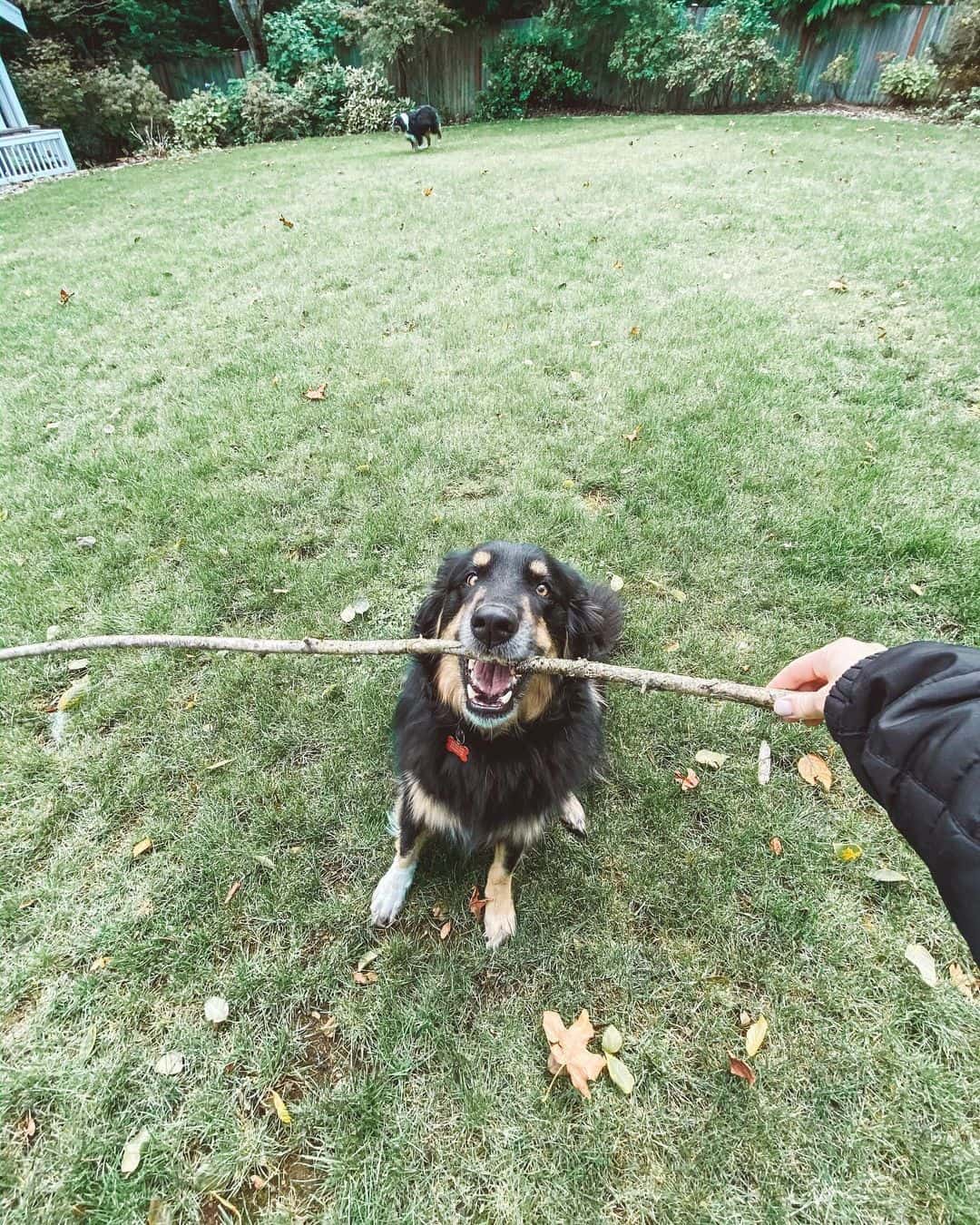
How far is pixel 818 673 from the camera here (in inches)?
65.1

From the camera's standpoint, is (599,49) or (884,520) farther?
(599,49)

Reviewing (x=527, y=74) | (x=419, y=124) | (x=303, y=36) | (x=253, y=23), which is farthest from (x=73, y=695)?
(x=253, y=23)

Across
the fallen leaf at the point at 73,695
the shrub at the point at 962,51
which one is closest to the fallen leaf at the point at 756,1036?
the fallen leaf at the point at 73,695

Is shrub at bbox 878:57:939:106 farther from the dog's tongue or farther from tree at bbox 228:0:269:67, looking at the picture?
the dog's tongue

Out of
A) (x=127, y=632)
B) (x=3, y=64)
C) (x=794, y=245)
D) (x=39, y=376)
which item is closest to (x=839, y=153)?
(x=794, y=245)

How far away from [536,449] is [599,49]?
2248 centimetres

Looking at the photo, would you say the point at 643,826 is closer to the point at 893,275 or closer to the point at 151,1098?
the point at 151,1098

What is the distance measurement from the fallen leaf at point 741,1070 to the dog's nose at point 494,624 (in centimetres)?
171

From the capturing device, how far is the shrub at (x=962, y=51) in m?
14.5

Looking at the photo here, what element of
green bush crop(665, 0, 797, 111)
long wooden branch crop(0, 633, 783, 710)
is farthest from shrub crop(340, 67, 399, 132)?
long wooden branch crop(0, 633, 783, 710)

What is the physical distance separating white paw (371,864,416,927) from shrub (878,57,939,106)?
2259cm

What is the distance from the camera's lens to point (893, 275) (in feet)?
23.1

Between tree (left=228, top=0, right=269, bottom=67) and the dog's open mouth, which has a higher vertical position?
tree (left=228, top=0, right=269, bottom=67)

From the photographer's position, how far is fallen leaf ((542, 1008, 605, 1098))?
2.09 metres
